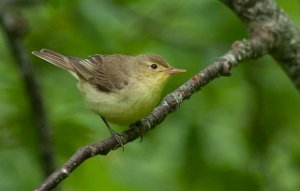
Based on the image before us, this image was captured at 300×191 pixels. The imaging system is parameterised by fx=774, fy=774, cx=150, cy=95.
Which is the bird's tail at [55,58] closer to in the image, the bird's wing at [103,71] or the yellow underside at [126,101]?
the bird's wing at [103,71]

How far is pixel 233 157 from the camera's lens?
6.25 m

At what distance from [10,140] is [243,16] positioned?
6.00 feet

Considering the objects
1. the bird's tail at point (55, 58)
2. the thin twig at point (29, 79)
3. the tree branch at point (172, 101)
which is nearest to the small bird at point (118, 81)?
the bird's tail at point (55, 58)

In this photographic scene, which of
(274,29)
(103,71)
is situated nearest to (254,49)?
(274,29)

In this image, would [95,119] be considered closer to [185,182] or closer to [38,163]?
[38,163]

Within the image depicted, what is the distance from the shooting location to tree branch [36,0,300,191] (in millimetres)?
Answer: 4090

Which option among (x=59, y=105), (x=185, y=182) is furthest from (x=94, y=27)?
(x=185, y=182)

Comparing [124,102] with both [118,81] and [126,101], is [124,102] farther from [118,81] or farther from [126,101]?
[118,81]

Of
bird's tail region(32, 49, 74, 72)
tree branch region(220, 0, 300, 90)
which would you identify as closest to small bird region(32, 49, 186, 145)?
bird's tail region(32, 49, 74, 72)

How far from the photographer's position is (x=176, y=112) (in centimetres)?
588

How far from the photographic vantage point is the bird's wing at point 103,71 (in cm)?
523

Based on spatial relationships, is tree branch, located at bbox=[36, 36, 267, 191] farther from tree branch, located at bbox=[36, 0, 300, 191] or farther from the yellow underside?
the yellow underside

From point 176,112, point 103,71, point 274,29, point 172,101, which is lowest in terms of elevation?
point 172,101

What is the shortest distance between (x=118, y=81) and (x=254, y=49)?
1.09 meters
